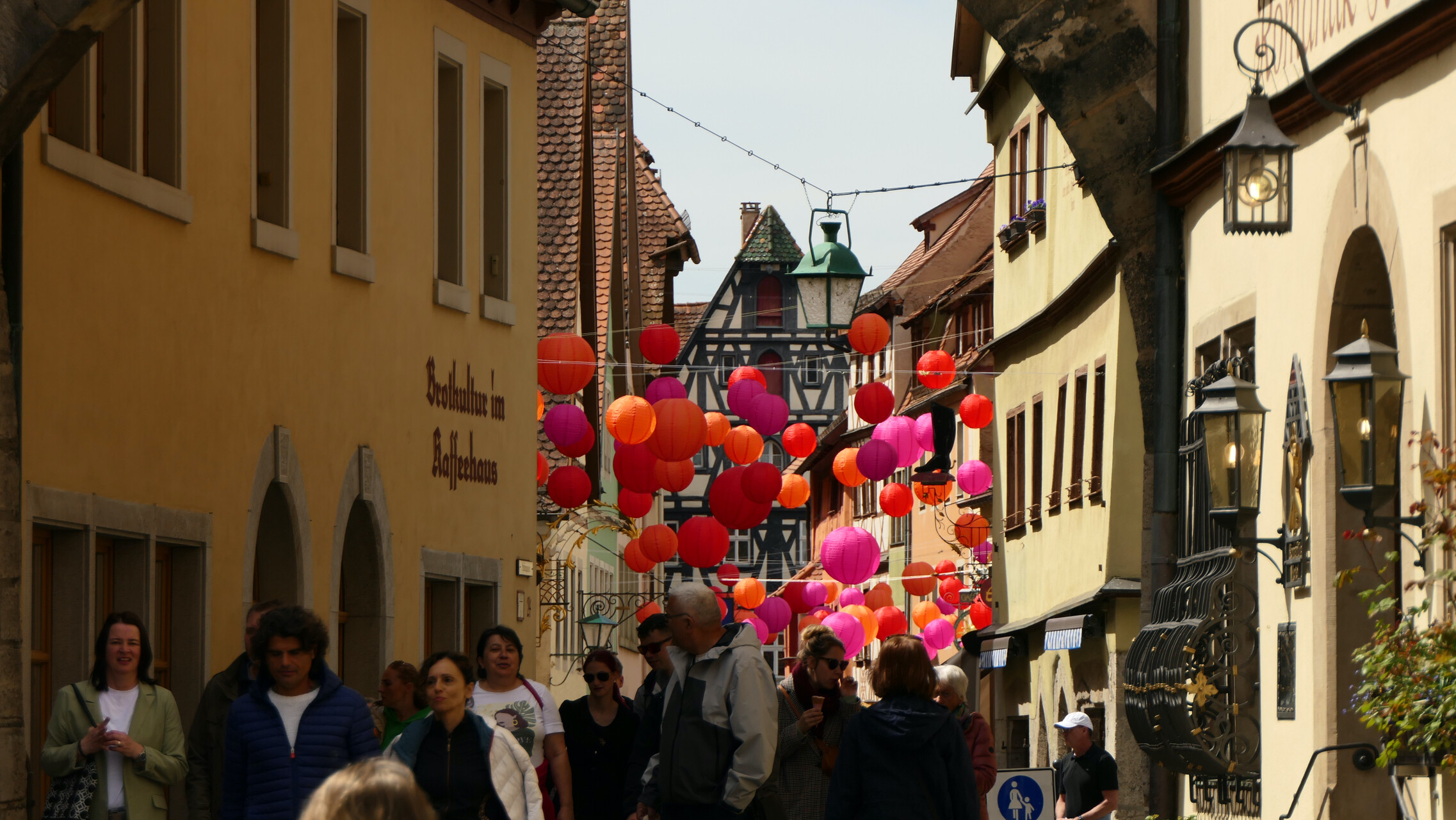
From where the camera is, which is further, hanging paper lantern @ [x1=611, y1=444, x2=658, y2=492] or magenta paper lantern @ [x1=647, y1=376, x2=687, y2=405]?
magenta paper lantern @ [x1=647, y1=376, x2=687, y2=405]

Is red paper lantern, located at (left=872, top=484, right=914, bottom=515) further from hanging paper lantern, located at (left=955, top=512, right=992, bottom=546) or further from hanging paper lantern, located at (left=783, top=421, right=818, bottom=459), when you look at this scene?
hanging paper lantern, located at (left=783, top=421, right=818, bottom=459)

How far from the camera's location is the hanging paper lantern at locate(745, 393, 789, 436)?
25.5m

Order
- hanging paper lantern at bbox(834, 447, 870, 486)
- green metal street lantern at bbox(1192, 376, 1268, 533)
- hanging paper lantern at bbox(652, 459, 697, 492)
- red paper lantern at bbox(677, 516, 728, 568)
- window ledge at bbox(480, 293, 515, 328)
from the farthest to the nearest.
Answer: hanging paper lantern at bbox(834, 447, 870, 486)
red paper lantern at bbox(677, 516, 728, 568)
hanging paper lantern at bbox(652, 459, 697, 492)
window ledge at bbox(480, 293, 515, 328)
green metal street lantern at bbox(1192, 376, 1268, 533)

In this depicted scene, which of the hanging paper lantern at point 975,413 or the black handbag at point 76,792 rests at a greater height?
the hanging paper lantern at point 975,413

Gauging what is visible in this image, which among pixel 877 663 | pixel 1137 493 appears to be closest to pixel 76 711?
pixel 877 663

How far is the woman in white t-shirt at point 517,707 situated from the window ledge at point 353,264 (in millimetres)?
5218

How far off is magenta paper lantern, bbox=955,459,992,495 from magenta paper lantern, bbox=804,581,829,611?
4.56m

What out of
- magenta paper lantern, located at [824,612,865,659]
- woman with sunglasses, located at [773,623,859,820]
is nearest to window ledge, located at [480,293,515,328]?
woman with sunglasses, located at [773,623,859,820]

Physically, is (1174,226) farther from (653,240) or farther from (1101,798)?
(653,240)

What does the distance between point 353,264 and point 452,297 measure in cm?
187

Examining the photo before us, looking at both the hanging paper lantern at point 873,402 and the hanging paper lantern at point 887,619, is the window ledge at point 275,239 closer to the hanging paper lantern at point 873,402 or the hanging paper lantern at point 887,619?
the hanging paper lantern at point 873,402

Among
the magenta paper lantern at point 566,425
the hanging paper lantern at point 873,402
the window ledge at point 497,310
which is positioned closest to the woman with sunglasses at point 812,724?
the window ledge at point 497,310

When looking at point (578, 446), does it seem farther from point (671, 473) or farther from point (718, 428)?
point (718, 428)

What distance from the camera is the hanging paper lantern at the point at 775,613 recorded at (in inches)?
1299
